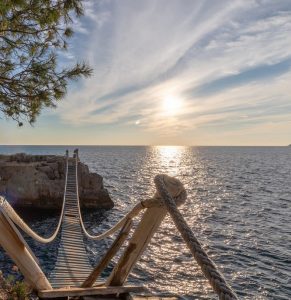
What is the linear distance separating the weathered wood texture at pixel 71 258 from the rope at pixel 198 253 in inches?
299

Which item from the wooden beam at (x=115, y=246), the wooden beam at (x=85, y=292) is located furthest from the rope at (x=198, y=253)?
the wooden beam at (x=85, y=292)

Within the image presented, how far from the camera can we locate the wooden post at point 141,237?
418 centimetres

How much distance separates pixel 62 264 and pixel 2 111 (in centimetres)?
612

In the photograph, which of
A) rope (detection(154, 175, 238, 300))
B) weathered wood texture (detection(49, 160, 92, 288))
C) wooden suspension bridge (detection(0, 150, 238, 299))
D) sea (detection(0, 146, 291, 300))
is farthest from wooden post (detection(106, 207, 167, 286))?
sea (detection(0, 146, 291, 300))

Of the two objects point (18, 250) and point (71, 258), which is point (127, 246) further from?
point (71, 258)

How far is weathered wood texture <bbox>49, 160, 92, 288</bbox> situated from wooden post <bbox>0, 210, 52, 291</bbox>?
5.30m

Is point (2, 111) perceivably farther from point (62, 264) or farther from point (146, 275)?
point (146, 275)

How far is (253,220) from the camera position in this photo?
28359 mm

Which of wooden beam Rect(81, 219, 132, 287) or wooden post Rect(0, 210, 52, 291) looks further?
wooden beam Rect(81, 219, 132, 287)

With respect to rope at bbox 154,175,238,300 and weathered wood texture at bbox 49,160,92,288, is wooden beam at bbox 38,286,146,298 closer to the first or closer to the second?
rope at bbox 154,175,238,300

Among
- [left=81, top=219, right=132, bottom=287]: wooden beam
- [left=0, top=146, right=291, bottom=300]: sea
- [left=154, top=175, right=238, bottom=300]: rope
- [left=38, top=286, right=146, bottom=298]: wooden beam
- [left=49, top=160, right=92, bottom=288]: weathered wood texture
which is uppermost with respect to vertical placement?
[left=154, top=175, right=238, bottom=300]: rope

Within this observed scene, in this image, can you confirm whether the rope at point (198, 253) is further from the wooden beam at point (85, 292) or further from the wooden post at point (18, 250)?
the wooden beam at point (85, 292)

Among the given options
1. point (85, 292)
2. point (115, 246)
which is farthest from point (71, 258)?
point (115, 246)

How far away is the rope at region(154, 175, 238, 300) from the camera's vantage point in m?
2.39
